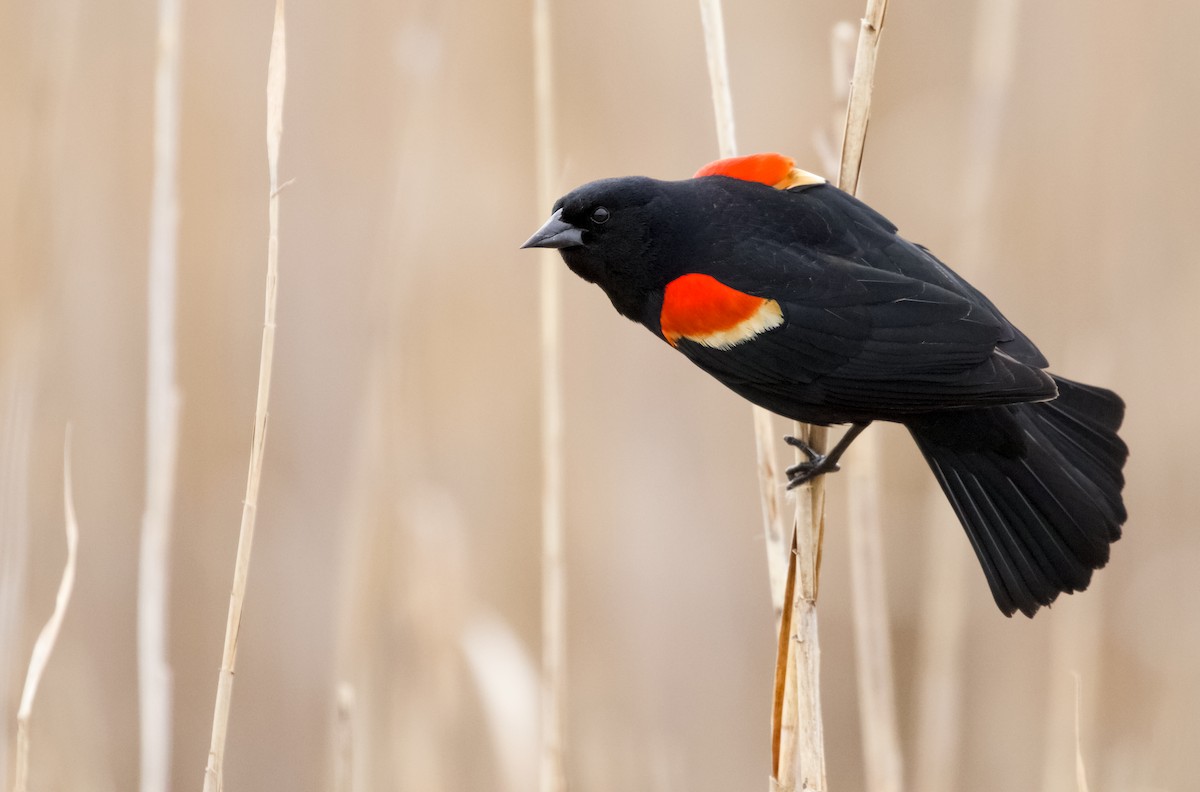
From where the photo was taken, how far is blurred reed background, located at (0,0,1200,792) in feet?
10.1

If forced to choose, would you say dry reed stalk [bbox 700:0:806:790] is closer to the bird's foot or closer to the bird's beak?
the bird's foot

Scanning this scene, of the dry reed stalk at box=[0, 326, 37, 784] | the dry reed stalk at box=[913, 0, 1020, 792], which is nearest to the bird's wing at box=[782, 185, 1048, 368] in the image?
the dry reed stalk at box=[913, 0, 1020, 792]

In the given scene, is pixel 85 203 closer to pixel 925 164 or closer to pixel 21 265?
pixel 21 265

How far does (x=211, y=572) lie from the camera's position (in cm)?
311

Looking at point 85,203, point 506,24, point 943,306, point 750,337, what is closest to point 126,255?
A: point 85,203

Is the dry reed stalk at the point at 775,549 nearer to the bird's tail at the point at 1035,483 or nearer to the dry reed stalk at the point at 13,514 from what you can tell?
the bird's tail at the point at 1035,483

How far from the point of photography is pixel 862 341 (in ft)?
5.65

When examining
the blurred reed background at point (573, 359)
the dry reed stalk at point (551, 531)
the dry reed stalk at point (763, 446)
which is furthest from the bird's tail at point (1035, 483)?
the blurred reed background at point (573, 359)

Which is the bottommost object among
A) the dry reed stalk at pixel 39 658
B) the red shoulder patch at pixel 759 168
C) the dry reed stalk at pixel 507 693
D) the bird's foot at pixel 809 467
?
the dry reed stalk at pixel 507 693

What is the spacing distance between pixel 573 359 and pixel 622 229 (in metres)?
1.41

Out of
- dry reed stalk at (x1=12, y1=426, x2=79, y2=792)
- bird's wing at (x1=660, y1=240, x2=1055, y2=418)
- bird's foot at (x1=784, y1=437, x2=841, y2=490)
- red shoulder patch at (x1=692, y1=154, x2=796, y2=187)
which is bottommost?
dry reed stalk at (x1=12, y1=426, x2=79, y2=792)

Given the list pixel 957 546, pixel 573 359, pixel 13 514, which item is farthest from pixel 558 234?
pixel 573 359

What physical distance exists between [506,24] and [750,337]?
1.87 meters

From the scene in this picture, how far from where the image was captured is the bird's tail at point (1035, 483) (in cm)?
178
